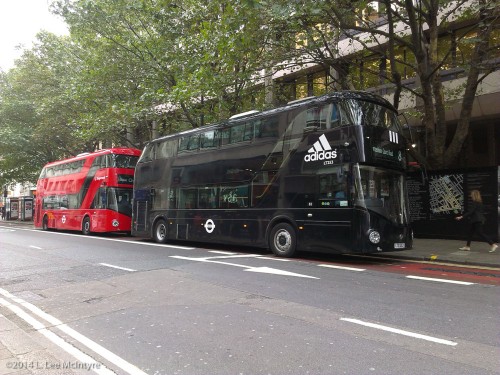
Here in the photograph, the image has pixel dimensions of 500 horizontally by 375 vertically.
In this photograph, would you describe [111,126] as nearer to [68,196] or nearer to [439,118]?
[68,196]

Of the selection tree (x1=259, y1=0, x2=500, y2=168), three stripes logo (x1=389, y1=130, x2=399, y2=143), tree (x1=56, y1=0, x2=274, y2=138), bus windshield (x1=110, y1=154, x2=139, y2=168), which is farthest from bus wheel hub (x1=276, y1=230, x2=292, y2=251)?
bus windshield (x1=110, y1=154, x2=139, y2=168)

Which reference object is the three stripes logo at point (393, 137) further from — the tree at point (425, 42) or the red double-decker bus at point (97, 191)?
the red double-decker bus at point (97, 191)

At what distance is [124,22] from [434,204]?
52.2ft

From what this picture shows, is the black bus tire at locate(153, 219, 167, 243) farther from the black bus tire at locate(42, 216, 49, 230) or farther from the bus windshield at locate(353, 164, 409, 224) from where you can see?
the black bus tire at locate(42, 216, 49, 230)

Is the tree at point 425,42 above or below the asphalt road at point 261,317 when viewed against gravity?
above

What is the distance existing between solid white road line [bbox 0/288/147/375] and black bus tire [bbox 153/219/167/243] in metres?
9.21

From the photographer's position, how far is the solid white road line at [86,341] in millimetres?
3864

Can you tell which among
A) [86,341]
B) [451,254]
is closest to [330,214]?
[451,254]

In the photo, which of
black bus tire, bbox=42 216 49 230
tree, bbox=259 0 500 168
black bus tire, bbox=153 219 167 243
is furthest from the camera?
black bus tire, bbox=42 216 49 230

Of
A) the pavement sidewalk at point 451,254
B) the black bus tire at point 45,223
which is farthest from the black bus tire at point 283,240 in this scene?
the black bus tire at point 45,223

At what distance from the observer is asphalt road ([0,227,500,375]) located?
3.94m

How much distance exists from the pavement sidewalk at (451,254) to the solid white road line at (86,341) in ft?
29.0

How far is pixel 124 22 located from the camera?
19.5m

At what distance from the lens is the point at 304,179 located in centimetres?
1079
